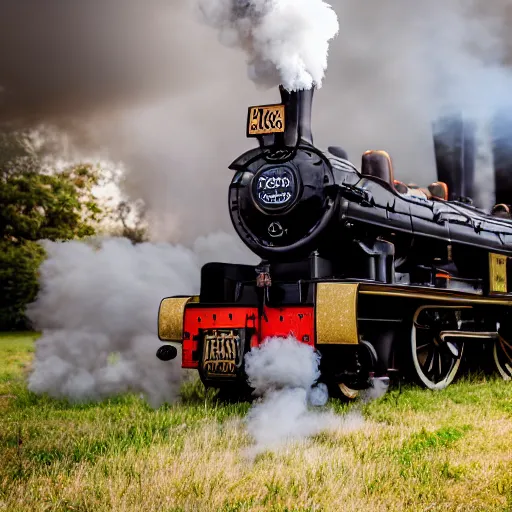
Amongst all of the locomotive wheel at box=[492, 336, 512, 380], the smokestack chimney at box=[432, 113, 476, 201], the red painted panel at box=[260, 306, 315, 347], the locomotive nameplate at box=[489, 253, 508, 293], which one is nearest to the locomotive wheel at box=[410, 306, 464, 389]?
the locomotive nameplate at box=[489, 253, 508, 293]

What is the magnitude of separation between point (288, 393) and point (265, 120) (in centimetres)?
247

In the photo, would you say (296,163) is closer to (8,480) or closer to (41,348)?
(41,348)

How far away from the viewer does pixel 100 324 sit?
6.42 meters

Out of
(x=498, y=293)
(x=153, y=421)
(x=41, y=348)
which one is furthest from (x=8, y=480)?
(x=498, y=293)

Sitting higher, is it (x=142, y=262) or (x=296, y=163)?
(x=296, y=163)

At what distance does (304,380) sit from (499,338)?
11.9 ft

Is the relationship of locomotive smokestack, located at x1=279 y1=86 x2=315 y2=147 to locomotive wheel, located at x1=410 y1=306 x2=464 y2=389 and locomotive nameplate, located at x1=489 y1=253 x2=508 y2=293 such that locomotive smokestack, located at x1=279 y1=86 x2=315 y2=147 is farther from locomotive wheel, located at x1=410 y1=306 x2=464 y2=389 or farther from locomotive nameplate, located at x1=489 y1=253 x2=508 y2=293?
locomotive nameplate, located at x1=489 y1=253 x2=508 y2=293

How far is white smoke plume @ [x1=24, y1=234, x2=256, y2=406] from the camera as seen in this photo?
605 cm

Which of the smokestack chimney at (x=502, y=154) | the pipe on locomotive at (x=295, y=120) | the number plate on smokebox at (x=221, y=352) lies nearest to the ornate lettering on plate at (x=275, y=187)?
the pipe on locomotive at (x=295, y=120)

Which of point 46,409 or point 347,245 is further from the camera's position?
point 347,245

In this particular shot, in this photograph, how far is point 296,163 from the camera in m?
5.96

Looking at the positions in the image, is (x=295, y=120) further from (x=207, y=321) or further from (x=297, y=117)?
A: (x=207, y=321)

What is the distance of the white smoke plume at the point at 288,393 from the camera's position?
14.5 ft

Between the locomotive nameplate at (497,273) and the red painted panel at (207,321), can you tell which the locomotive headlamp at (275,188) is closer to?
the red painted panel at (207,321)
